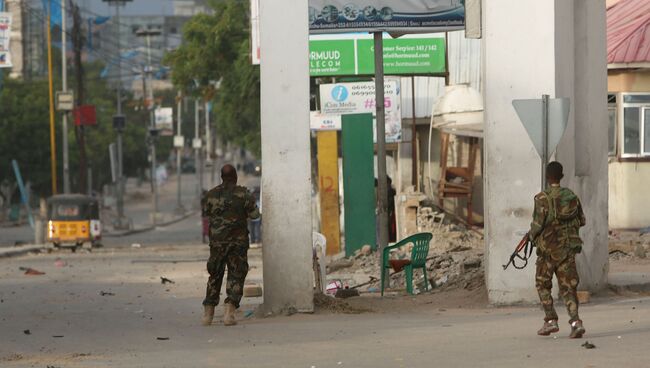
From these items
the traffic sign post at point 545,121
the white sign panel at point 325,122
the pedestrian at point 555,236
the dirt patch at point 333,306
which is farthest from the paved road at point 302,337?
the white sign panel at point 325,122

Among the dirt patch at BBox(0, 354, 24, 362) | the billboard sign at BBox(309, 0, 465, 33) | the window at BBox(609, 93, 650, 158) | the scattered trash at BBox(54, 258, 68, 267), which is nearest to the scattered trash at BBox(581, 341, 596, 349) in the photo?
the dirt patch at BBox(0, 354, 24, 362)

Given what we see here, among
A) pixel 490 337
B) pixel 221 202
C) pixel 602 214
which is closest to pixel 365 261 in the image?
pixel 602 214

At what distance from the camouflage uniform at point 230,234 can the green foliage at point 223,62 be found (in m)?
37.3

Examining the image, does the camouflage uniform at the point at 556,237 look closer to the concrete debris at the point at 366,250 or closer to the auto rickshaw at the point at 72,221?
the concrete debris at the point at 366,250

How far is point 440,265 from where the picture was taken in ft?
77.6

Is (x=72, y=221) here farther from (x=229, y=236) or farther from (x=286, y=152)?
(x=229, y=236)

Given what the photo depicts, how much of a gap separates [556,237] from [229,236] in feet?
13.9

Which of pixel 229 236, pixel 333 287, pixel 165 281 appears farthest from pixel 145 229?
pixel 229 236

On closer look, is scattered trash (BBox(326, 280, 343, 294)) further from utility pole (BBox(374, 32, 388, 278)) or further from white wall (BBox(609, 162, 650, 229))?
white wall (BBox(609, 162, 650, 229))

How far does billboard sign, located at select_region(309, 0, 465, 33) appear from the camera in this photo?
2020cm

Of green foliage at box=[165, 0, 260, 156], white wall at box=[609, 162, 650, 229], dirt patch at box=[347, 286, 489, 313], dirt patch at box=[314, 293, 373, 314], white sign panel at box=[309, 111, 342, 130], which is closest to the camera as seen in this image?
dirt patch at box=[314, 293, 373, 314]

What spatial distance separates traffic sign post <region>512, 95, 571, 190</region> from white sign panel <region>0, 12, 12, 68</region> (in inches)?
1010

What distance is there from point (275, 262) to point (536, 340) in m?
4.35

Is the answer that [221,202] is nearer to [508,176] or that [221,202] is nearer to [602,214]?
[508,176]
